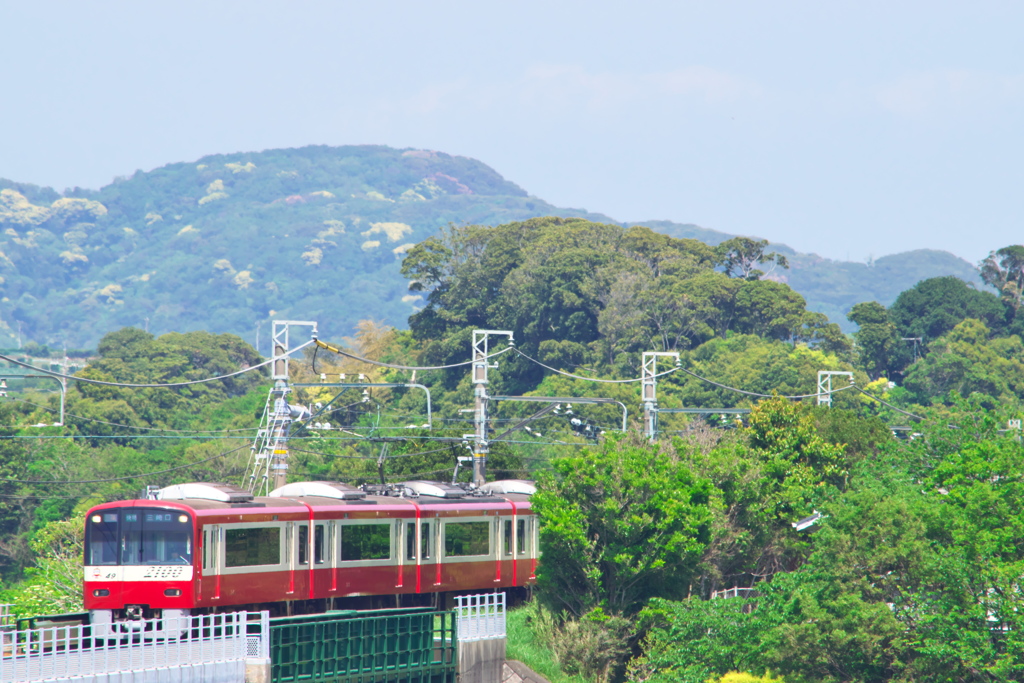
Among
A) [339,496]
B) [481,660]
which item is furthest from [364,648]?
[339,496]

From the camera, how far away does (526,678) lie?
1102 inches

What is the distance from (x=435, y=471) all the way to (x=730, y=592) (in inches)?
618

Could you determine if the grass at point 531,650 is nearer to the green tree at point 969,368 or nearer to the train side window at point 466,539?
the train side window at point 466,539

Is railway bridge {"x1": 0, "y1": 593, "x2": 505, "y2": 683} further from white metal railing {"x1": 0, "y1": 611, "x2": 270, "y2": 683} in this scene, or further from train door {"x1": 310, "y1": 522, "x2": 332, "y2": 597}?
train door {"x1": 310, "y1": 522, "x2": 332, "y2": 597}

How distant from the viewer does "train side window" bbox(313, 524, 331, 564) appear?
27625 millimetres

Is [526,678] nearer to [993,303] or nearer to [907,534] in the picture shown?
[907,534]

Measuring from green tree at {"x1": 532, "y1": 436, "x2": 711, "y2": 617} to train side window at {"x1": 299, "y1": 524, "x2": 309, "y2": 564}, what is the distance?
5671mm

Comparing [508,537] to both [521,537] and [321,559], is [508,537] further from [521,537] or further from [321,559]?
[321,559]

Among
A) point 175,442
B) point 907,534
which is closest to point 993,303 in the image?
point 175,442

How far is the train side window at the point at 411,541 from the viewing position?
29.7m

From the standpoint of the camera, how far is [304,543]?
1081 inches

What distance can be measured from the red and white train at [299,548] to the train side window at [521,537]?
0.04 m

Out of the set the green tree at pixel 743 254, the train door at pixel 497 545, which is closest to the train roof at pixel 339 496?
the train door at pixel 497 545

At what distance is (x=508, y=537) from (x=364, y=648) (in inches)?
311
